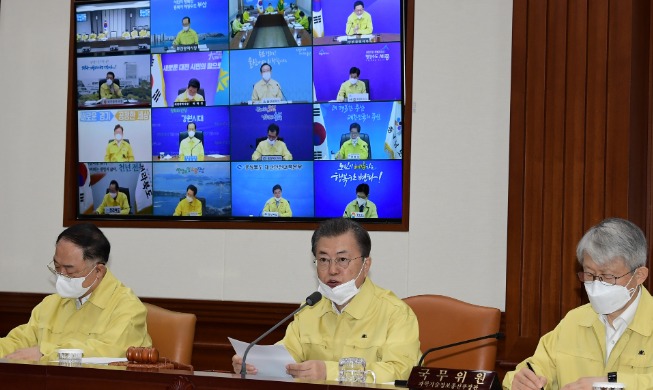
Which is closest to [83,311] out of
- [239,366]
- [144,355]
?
[144,355]

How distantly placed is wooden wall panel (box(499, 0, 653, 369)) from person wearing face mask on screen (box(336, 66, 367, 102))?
2.88 ft

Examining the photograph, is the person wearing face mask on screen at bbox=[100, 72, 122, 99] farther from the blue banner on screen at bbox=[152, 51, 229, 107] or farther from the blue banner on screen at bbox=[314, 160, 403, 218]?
the blue banner on screen at bbox=[314, 160, 403, 218]

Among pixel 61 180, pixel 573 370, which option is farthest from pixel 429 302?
pixel 61 180

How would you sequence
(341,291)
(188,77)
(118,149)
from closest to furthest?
(341,291)
(188,77)
(118,149)

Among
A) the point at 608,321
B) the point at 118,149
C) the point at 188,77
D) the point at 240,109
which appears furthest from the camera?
the point at 118,149

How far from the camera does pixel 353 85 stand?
17.7 ft

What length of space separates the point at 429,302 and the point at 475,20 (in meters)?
1.57

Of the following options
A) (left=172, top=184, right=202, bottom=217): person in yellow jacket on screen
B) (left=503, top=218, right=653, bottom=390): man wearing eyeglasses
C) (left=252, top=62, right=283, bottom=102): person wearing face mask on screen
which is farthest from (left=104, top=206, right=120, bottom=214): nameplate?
(left=503, top=218, right=653, bottom=390): man wearing eyeglasses

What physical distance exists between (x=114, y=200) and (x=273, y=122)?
110 centimetres

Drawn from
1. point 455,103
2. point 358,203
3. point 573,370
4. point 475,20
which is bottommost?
point 573,370

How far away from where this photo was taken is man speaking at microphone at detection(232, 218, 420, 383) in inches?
158

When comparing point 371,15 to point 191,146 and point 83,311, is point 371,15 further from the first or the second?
point 83,311

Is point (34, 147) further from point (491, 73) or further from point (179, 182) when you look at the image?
point (491, 73)

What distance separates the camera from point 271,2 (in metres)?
5.57
